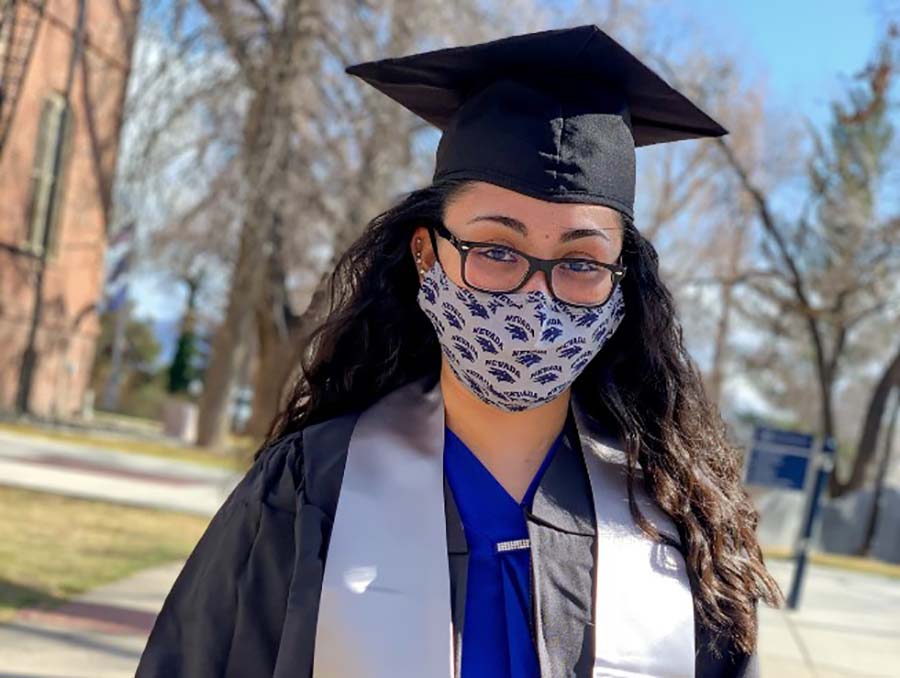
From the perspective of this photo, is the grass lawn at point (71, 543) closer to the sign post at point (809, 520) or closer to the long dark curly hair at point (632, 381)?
the long dark curly hair at point (632, 381)

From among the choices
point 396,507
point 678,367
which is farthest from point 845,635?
point 396,507

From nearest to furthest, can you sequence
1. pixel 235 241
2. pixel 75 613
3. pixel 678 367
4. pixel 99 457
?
pixel 678 367 → pixel 75 613 → pixel 235 241 → pixel 99 457

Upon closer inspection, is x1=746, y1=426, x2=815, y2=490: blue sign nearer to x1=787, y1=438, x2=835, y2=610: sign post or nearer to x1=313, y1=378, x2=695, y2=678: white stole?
x1=787, y1=438, x2=835, y2=610: sign post

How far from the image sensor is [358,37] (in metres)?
8.45

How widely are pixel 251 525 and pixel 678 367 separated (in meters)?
0.85

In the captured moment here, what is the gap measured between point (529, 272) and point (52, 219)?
1711 centimetres

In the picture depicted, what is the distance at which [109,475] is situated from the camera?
11258mm

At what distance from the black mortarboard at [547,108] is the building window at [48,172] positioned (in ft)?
51.9

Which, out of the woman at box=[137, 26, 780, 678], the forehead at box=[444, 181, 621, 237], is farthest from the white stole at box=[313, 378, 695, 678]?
the forehead at box=[444, 181, 621, 237]

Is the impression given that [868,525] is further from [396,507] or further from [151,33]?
[396,507]

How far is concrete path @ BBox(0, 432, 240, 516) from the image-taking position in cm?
962

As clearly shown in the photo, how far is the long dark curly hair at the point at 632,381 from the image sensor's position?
1810 millimetres

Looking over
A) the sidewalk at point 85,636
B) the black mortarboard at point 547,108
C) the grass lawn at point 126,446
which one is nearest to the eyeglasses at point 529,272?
the black mortarboard at point 547,108

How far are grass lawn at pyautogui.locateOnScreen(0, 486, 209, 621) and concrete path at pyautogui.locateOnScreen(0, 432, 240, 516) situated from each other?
49 centimetres
